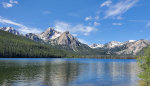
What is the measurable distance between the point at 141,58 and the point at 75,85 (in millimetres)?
23914

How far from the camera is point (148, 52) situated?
55.3 m

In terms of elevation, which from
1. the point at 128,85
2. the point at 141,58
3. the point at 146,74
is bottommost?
the point at 128,85

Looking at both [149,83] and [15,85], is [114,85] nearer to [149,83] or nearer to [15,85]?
[149,83]

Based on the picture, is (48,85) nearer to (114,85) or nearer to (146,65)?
(114,85)

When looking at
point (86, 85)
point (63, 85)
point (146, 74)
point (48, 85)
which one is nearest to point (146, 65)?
point (146, 74)

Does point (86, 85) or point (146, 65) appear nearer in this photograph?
point (146, 65)

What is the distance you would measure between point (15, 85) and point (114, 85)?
33.7 metres

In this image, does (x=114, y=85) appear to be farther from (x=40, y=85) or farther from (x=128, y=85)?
(x=40, y=85)

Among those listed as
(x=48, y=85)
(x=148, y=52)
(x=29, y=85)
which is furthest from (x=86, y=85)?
(x=148, y=52)

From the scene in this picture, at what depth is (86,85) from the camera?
5819cm

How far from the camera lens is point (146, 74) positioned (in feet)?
180

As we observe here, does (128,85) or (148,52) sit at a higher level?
(148,52)

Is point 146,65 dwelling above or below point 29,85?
above

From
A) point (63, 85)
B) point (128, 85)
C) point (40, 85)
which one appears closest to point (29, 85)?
point (40, 85)
